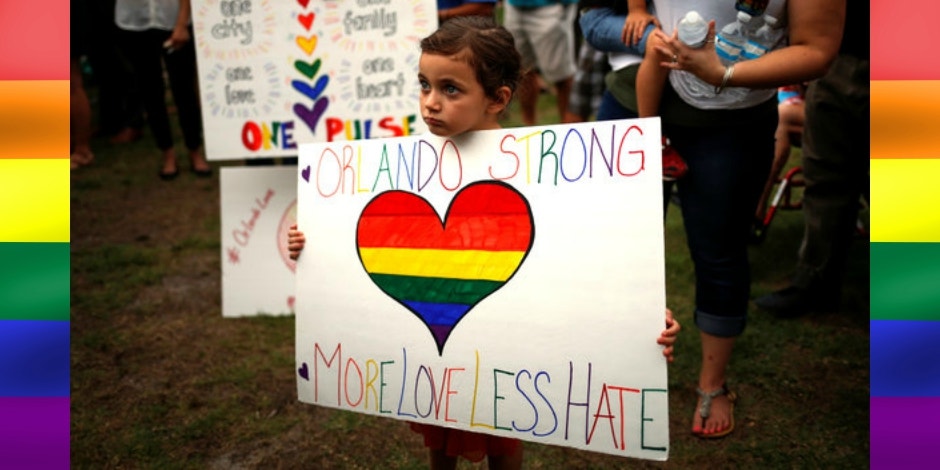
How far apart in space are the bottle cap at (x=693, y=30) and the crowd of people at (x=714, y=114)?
0.01 metres

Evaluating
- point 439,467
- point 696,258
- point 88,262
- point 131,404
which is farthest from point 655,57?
point 88,262

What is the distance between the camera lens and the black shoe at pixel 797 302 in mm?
3312

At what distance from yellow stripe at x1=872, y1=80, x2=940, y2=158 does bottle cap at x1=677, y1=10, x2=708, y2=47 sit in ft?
1.96

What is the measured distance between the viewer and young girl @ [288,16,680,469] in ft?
5.49

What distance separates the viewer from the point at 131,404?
2785mm

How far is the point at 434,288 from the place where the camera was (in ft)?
5.63

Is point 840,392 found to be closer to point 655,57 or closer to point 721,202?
point 721,202

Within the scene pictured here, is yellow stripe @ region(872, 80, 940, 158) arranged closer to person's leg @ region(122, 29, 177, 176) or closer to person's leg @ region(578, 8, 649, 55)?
person's leg @ region(578, 8, 649, 55)

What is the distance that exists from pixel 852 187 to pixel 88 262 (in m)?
3.52

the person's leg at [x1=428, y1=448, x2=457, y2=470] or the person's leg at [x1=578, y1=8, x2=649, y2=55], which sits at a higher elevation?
the person's leg at [x1=578, y1=8, x2=649, y2=55]

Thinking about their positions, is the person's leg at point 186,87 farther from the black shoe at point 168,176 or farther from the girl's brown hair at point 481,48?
the girl's brown hair at point 481,48

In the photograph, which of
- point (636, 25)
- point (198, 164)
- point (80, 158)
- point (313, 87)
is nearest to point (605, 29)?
point (636, 25)

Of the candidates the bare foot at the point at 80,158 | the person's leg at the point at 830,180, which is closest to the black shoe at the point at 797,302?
the person's leg at the point at 830,180

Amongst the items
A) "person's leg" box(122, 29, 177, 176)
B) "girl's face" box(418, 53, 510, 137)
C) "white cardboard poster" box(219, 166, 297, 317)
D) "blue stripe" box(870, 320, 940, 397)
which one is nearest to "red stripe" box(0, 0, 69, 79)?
"girl's face" box(418, 53, 510, 137)
